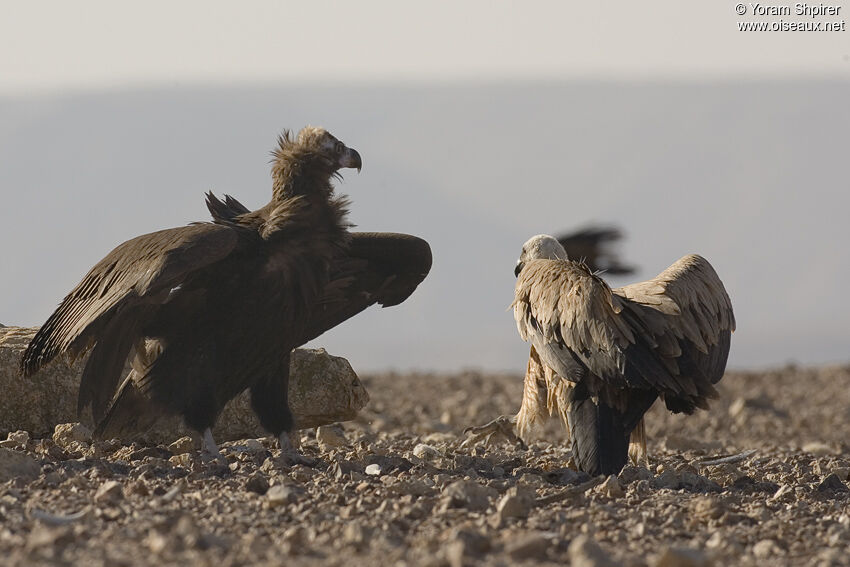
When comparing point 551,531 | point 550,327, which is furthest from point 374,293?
point 551,531

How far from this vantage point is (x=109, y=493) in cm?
591

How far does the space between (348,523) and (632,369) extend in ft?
8.67

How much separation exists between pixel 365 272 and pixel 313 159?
107 centimetres

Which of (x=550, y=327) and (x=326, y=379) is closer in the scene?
(x=550, y=327)

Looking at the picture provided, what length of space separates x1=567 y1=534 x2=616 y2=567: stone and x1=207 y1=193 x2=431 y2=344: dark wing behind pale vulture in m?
3.92

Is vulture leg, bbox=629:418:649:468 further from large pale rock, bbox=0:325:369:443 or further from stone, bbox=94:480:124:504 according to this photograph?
stone, bbox=94:480:124:504

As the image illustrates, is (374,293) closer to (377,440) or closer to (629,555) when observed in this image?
(377,440)

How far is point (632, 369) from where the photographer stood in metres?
7.41

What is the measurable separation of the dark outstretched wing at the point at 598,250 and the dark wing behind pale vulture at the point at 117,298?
11.0 feet

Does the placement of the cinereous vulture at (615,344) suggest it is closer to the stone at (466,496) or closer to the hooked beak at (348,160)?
the hooked beak at (348,160)

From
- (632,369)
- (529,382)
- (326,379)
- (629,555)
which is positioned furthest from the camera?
(326,379)

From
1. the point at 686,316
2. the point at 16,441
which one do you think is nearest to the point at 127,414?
the point at 16,441

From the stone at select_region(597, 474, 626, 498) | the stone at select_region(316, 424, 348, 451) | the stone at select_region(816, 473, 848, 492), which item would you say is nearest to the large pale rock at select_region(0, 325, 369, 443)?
the stone at select_region(316, 424, 348, 451)

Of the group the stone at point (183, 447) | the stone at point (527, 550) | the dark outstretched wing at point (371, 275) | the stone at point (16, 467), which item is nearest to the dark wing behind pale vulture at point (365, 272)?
the dark outstretched wing at point (371, 275)
